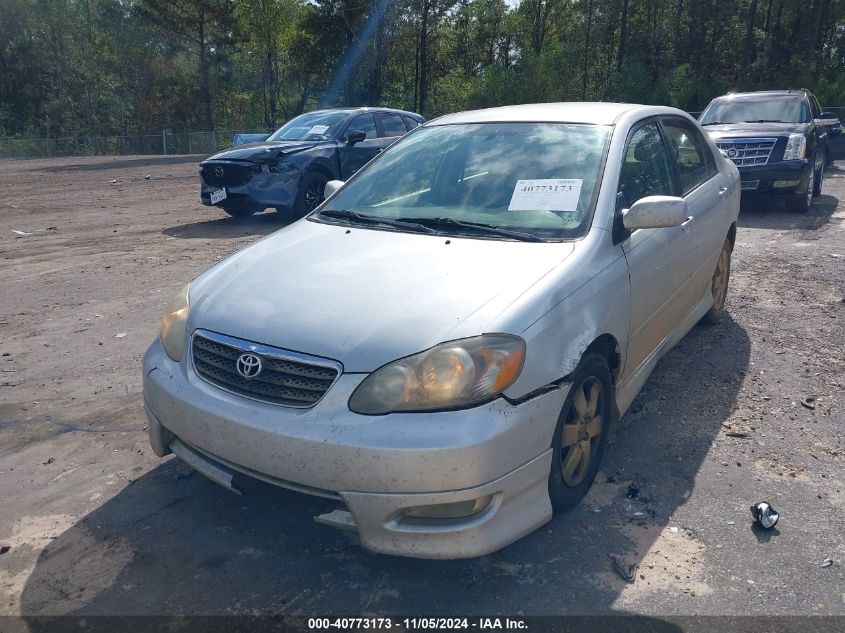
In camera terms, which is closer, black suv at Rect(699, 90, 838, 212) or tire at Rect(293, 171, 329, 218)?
black suv at Rect(699, 90, 838, 212)

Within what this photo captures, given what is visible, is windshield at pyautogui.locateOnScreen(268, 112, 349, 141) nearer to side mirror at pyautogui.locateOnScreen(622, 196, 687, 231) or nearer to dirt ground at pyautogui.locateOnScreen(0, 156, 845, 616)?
dirt ground at pyautogui.locateOnScreen(0, 156, 845, 616)

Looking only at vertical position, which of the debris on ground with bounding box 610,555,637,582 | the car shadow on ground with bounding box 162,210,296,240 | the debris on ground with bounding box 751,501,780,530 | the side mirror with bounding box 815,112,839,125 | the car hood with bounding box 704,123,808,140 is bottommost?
the car shadow on ground with bounding box 162,210,296,240

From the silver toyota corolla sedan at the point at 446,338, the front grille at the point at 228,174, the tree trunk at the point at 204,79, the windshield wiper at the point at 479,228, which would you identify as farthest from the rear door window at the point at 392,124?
the tree trunk at the point at 204,79

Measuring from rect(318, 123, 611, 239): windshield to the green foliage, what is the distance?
94.3 ft

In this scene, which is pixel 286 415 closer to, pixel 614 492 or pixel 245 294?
→ pixel 245 294

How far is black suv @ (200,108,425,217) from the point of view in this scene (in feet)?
33.4

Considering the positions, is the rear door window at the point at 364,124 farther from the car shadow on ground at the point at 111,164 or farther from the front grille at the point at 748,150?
the car shadow on ground at the point at 111,164

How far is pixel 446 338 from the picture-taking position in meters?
2.50

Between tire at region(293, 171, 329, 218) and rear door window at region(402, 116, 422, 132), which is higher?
rear door window at region(402, 116, 422, 132)

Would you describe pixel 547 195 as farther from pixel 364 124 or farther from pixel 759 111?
pixel 759 111

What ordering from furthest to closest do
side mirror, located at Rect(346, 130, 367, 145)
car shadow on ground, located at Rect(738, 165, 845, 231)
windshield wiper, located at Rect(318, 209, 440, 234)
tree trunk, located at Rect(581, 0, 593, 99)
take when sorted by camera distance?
tree trunk, located at Rect(581, 0, 593, 99), side mirror, located at Rect(346, 130, 367, 145), car shadow on ground, located at Rect(738, 165, 845, 231), windshield wiper, located at Rect(318, 209, 440, 234)

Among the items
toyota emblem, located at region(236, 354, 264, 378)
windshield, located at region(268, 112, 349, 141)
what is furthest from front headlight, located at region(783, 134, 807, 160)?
toyota emblem, located at region(236, 354, 264, 378)

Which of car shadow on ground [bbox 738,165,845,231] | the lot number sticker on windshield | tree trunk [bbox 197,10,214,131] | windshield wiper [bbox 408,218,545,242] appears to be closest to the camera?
windshield wiper [bbox 408,218,545,242]

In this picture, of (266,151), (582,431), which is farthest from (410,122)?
(582,431)
